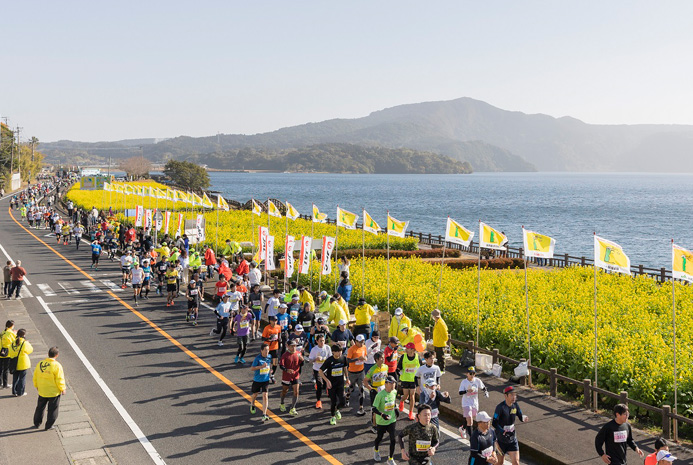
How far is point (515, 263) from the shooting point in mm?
41125

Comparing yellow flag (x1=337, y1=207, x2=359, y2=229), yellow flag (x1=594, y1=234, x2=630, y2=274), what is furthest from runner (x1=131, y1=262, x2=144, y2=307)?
yellow flag (x1=594, y1=234, x2=630, y2=274)

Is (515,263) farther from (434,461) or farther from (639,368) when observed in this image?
(434,461)

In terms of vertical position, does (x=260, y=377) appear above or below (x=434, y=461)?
above

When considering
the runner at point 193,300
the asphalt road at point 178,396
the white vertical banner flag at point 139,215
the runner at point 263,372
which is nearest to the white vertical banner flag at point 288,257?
the asphalt road at point 178,396

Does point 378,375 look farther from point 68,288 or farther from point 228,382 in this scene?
point 68,288

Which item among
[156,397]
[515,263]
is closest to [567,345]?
[156,397]

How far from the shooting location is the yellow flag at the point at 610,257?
15320 millimetres

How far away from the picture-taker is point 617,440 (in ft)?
32.2

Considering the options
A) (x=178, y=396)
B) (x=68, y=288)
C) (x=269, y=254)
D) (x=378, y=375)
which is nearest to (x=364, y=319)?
(x=378, y=375)

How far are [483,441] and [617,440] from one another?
2135 mm

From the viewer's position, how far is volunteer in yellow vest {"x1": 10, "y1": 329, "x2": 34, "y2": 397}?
14953mm

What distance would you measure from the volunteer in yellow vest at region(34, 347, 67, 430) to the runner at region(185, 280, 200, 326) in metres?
9.22

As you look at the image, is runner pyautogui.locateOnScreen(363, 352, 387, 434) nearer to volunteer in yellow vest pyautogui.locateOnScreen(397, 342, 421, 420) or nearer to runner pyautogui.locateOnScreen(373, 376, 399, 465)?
volunteer in yellow vest pyautogui.locateOnScreen(397, 342, 421, 420)

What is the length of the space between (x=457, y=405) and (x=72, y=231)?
43.5m
